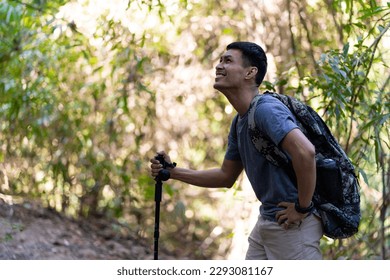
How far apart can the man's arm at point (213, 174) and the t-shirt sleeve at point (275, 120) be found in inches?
20.3

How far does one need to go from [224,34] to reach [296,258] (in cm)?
376

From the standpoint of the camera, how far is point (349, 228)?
9.02 ft

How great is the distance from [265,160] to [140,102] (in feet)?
12.9

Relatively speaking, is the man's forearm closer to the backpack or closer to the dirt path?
the backpack

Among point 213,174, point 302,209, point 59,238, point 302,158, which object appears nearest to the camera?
point 302,158

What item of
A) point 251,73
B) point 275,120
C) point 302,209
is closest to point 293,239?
point 302,209

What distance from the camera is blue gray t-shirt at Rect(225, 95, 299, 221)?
257 centimetres

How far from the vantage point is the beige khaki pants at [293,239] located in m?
2.73

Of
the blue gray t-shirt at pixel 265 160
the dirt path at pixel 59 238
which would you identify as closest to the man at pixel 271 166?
the blue gray t-shirt at pixel 265 160

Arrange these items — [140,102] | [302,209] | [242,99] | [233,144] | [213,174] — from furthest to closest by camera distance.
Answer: [140,102]
[213,174]
[233,144]
[242,99]
[302,209]

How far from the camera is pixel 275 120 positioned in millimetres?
2574

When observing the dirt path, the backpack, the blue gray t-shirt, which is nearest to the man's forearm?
the blue gray t-shirt

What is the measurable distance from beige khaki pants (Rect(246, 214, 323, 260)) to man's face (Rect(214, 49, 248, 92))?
59 cm

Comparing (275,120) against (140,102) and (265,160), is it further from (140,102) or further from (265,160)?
(140,102)
